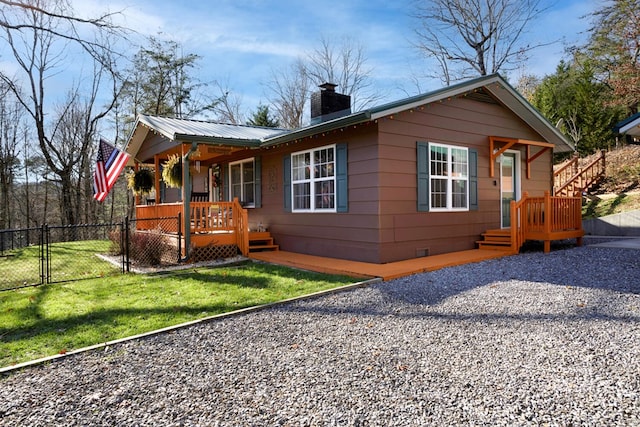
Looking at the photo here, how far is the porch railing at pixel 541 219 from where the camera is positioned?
789cm

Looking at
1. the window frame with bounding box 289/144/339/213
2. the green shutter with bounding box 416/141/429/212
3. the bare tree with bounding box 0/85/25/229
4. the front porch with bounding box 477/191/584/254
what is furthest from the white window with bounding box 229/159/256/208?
the bare tree with bounding box 0/85/25/229

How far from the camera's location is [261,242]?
959 centimetres

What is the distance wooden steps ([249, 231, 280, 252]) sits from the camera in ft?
30.7

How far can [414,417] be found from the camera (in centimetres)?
224

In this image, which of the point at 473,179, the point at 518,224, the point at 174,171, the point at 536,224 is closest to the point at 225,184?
the point at 174,171

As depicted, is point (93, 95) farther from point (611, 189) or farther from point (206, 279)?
point (611, 189)

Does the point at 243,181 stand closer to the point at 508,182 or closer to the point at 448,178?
the point at 448,178

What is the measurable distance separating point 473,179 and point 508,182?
164 cm

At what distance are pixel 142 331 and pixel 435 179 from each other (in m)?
5.89

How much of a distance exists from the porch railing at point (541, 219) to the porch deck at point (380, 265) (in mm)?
538

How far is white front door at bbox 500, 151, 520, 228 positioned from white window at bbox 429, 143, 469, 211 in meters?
1.52

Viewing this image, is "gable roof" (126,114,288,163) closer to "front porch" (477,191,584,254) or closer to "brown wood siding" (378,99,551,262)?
"brown wood siding" (378,99,551,262)

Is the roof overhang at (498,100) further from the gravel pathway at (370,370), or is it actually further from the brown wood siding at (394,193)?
the gravel pathway at (370,370)

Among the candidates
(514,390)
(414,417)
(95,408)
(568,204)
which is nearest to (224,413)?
(95,408)
